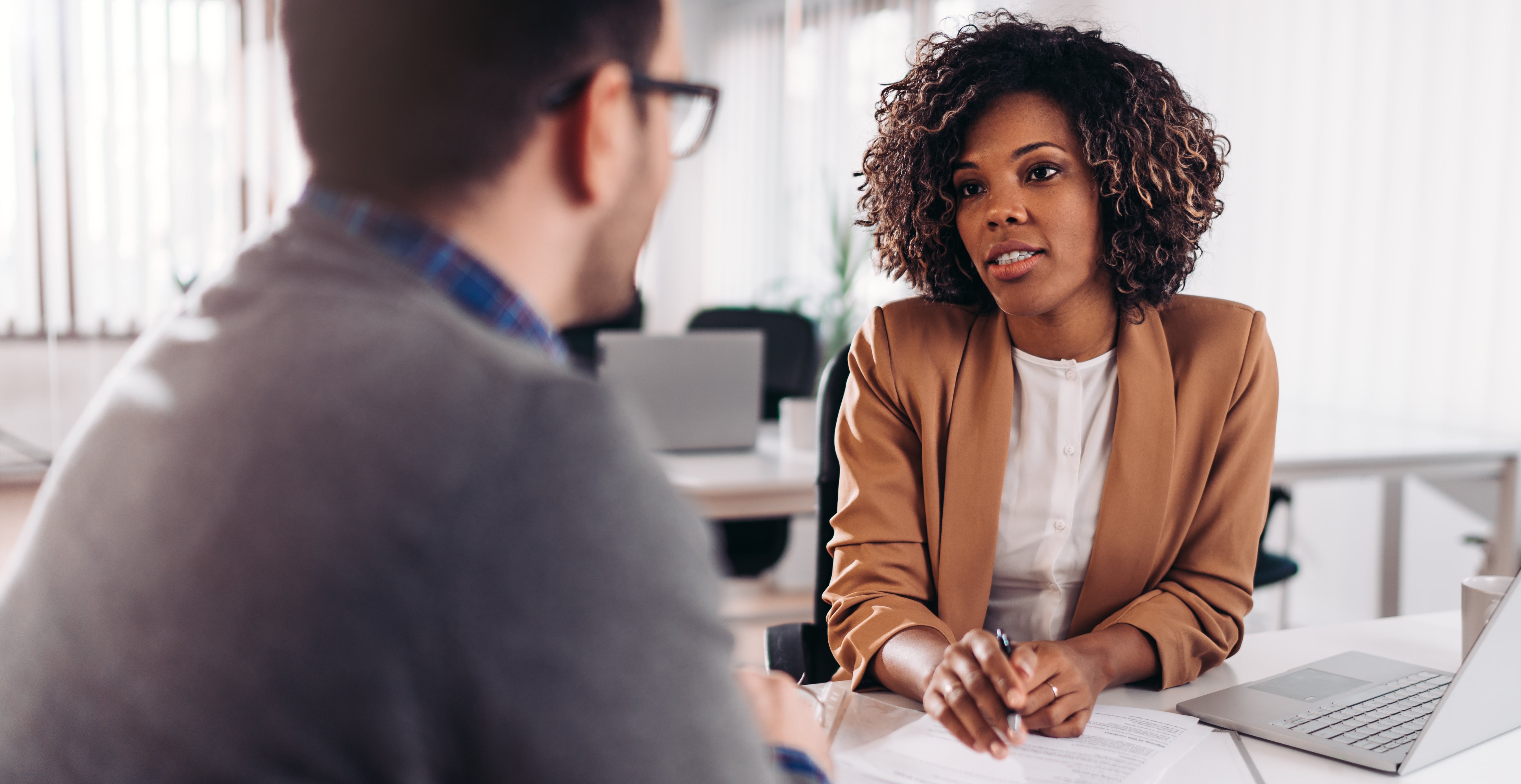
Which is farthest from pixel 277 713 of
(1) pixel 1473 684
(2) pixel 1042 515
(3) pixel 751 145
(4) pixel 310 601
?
(3) pixel 751 145

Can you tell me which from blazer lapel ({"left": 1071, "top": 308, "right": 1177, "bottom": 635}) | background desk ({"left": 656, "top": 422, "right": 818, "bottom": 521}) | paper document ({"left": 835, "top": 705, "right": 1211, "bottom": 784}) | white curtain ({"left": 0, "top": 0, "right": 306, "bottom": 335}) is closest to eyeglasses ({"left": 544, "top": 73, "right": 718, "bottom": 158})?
paper document ({"left": 835, "top": 705, "right": 1211, "bottom": 784})

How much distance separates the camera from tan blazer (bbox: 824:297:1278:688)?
1269mm

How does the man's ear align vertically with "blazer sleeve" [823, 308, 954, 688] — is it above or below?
above

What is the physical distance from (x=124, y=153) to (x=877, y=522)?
4.15 m

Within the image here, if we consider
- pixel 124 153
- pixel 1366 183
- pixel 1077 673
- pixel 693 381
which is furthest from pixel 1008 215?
pixel 124 153

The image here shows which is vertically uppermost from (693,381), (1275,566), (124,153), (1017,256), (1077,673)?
(1017,256)

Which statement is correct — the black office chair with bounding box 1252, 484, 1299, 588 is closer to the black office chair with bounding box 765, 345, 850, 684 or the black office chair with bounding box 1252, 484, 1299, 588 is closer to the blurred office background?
the blurred office background

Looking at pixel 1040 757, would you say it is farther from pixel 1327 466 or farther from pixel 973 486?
pixel 1327 466

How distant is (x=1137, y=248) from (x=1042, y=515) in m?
0.36

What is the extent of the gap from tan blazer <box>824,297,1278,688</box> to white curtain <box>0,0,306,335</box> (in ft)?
11.6

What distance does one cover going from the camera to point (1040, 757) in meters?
0.93

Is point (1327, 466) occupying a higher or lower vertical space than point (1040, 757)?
lower

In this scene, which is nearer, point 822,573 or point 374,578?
point 374,578

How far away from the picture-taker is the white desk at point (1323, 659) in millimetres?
912
